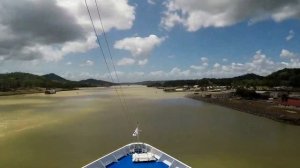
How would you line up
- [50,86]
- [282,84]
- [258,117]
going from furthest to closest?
→ [50,86]
[282,84]
[258,117]

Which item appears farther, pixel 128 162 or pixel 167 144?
pixel 167 144

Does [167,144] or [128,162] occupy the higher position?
[128,162]

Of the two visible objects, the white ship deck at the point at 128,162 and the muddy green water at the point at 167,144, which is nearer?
the white ship deck at the point at 128,162

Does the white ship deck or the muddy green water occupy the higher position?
the white ship deck

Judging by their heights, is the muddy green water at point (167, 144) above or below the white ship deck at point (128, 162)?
below

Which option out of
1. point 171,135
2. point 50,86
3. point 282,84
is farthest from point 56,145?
point 50,86

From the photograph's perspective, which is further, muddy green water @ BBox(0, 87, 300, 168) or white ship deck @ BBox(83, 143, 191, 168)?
muddy green water @ BBox(0, 87, 300, 168)

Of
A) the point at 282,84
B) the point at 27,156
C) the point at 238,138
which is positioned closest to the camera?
the point at 27,156

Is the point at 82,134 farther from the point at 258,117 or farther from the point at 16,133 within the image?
the point at 258,117

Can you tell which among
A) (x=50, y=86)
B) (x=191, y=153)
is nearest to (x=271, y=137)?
(x=191, y=153)

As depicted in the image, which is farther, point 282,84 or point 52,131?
point 282,84
